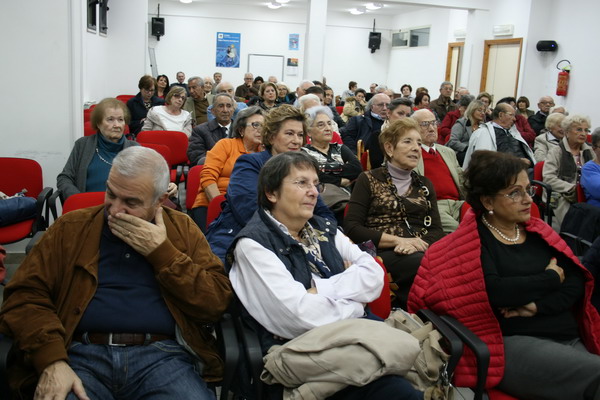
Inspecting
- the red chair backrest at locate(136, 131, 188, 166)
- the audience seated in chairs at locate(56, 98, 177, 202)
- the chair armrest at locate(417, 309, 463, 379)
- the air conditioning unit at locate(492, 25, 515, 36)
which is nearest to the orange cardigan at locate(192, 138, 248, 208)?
the audience seated in chairs at locate(56, 98, 177, 202)

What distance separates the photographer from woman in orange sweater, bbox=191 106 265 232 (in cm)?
374

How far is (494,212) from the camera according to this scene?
7.52 ft

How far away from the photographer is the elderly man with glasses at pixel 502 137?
18.5 feet

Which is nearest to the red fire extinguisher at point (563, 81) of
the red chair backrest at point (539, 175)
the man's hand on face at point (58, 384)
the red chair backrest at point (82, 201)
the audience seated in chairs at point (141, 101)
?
the red chair backrest at point (539, 175)

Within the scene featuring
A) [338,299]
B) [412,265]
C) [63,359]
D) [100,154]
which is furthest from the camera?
[100,154]

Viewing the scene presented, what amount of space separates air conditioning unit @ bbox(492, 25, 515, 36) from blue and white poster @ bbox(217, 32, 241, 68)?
28.4 ft

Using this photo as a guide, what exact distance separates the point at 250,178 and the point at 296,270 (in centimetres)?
104

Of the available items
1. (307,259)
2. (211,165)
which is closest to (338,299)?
(307,259)

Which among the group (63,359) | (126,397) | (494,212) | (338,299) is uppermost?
(494,212)

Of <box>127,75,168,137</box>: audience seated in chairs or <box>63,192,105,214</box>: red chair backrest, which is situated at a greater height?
<box>127,75,168,137</box>: audience seated in chairs

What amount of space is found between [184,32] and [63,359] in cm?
1684

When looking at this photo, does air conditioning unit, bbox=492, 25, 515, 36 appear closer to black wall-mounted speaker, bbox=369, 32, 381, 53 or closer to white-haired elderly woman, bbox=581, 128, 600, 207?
black wall-mounted speaker, bbox=369, 32, 381, 53

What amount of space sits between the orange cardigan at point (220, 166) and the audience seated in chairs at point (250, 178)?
61 cm

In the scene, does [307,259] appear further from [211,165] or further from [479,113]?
[479,113]
